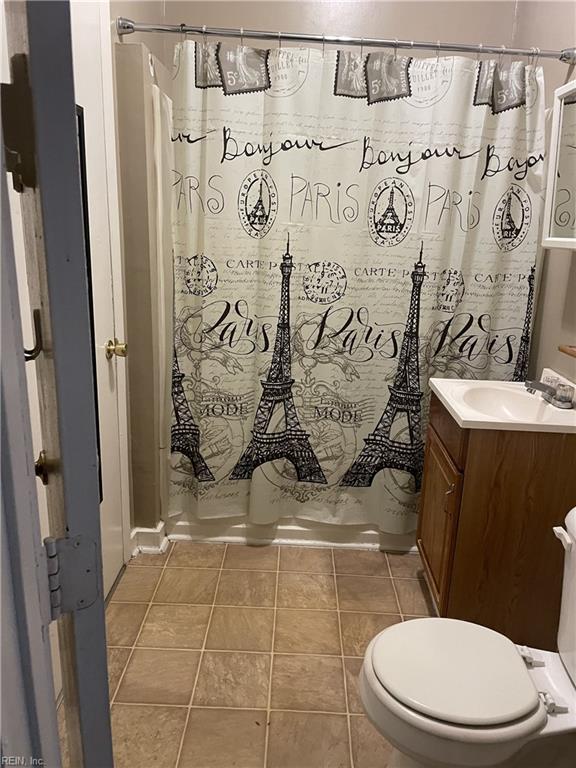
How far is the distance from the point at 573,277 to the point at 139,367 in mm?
1726

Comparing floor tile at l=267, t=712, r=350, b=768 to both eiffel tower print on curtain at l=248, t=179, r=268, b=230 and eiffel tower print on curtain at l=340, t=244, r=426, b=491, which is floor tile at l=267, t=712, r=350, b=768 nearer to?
eiffel tower print on curtain at l=340, t=244, r=426, b=491

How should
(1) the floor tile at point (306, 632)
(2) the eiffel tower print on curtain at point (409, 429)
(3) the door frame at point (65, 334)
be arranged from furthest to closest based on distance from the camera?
(2) the eiffel tower print on curtain at point (409, 429), (1) the floor tile at point (306, 632), (3) the door frame at point (65, 334)

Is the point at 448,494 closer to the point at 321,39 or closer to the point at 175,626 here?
the point at 175,626

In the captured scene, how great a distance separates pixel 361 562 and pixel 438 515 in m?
0.64

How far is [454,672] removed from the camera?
136 cm

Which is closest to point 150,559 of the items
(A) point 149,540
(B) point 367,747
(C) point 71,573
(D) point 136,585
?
(A) point 149,540

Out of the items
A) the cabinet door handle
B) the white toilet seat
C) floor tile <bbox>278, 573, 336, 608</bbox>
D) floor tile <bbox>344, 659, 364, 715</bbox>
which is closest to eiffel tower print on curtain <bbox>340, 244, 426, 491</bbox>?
floor tile <bbox>278, 573, 336, 608</bbox>

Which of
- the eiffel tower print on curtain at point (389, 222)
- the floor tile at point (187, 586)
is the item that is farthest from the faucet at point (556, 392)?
the floor tile at point (187, 586)

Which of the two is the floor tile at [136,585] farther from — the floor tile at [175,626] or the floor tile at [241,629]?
the floor tile at [241,629]

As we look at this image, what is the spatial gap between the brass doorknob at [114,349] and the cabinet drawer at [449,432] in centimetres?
119

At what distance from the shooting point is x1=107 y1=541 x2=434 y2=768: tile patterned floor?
1646mm

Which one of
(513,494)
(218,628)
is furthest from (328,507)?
(513,494)

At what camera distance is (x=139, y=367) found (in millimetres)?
2379

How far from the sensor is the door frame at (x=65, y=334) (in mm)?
547
